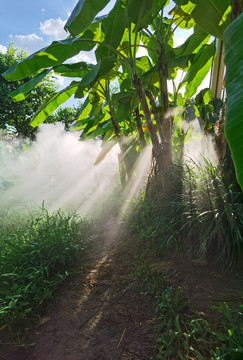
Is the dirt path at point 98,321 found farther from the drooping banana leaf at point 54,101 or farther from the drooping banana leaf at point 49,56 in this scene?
the drooping banana leaf at point 54,101

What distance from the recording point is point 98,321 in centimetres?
143

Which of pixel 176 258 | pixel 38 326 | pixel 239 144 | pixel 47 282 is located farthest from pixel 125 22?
pixel 38 326

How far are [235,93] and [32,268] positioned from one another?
208cm

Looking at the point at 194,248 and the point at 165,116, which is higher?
the point at 165,116

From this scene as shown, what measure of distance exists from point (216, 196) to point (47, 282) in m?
1.63

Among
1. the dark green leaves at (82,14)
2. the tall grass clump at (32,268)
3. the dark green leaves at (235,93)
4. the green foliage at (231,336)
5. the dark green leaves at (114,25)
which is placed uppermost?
the dark green leaves at (114,25)

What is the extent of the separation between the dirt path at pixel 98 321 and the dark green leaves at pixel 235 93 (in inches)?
45.0

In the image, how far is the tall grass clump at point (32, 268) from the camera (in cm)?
149

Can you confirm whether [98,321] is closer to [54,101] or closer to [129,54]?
[129,54]

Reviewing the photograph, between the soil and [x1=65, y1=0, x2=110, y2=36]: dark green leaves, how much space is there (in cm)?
230

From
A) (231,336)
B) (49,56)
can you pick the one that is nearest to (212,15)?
(49,56)

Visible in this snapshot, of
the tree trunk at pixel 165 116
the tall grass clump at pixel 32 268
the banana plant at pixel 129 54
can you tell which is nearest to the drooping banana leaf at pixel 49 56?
the banana plant at pixel 129 54

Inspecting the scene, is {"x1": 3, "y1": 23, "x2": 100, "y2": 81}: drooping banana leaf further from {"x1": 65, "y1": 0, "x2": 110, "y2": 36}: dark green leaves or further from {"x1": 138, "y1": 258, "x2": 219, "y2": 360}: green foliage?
{"x1": 138, "y1": 258, "x2": 219, "y2": 360}: green foliage

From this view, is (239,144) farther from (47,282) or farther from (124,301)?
(47,282)
